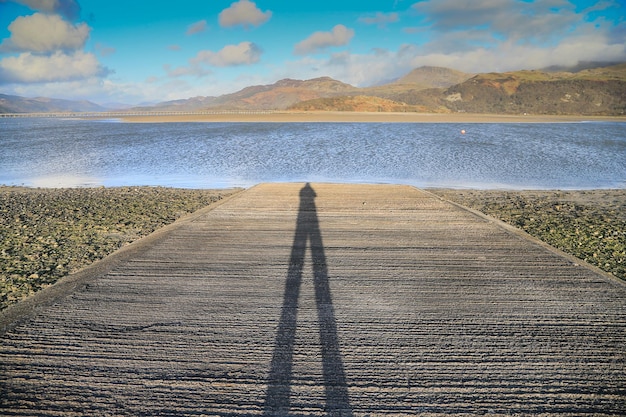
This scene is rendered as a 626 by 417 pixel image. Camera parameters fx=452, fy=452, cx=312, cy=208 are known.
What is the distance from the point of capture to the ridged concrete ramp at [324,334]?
2514 millimetres

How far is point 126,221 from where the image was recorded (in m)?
8.10

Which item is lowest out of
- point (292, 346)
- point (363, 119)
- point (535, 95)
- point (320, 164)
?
point (292, 346)

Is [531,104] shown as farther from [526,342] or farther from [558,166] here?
[526,342]

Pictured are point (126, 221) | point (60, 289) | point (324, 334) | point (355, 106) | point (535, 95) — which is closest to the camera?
point (324, 334)

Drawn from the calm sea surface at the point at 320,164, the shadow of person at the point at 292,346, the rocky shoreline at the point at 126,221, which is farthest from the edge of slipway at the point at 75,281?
the calm sea surface at the point at 320,164

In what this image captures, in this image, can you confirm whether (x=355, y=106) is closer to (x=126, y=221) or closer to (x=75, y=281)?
(x=126, y=221)

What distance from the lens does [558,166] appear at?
58.4 feet

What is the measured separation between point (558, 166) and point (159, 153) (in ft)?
59.7

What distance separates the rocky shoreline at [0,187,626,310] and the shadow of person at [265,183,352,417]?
108 inches

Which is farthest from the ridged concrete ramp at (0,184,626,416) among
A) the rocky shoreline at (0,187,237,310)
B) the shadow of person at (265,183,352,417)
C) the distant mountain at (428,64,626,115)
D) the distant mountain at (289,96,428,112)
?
the distant mountain at (428,64,626,115)

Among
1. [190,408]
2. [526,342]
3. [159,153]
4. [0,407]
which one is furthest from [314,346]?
[159,153]

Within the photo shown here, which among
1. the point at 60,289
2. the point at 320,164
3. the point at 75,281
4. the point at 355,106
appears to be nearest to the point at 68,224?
the point at 75,281

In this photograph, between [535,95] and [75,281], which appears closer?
[75,281]

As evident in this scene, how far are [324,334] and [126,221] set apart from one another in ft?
19.7
